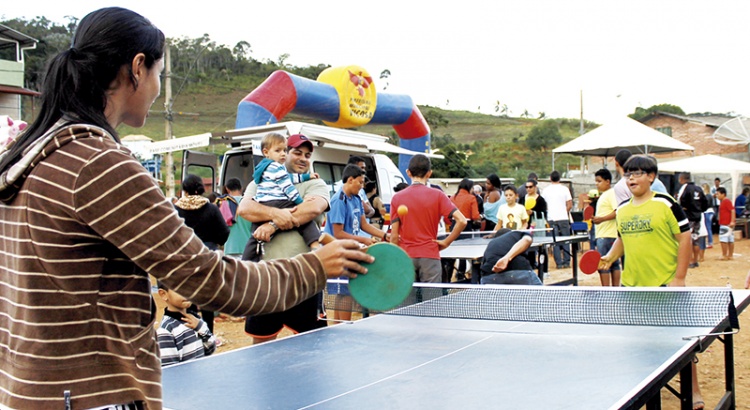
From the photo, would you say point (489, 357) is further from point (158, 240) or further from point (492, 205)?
point (492, 205)

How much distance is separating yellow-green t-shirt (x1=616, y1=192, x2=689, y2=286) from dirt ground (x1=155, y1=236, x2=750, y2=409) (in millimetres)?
452

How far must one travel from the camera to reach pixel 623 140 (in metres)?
14.6

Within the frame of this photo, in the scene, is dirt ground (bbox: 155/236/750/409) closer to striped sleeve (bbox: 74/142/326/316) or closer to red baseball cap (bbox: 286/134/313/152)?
striped sleeve (bbox: 74/142/326/316)

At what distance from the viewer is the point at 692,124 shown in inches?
1485

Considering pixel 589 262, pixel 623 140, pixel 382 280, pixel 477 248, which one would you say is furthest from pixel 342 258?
pixel 623 140

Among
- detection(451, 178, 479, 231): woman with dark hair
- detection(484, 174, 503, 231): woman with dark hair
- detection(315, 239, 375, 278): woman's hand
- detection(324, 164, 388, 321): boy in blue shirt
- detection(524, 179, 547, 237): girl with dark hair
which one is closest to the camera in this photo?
detection(315, 239, 375, 278): woman's hand

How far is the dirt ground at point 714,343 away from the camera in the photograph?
5180mm

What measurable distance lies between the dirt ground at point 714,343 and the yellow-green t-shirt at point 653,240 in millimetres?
452

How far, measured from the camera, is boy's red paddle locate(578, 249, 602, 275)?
5258 millimetres

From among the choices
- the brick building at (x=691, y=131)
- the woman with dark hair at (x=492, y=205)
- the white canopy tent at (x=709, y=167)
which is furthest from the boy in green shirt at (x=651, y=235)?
the brick building at (x=691, y=131)

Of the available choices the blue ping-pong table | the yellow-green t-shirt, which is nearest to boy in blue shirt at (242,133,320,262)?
the blue ping-pong table

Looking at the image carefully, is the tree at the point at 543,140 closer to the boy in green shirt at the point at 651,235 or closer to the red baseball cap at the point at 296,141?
the boy in green shirt at the point at 651,235

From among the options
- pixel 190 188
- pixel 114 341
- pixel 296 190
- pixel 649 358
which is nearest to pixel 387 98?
pixel 190 188

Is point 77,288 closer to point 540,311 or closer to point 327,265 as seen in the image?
point 327,265
